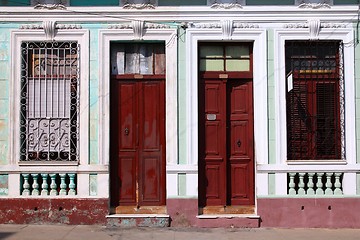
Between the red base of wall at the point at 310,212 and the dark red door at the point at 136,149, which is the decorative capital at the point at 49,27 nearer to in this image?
the dark red door at the point at 136,149

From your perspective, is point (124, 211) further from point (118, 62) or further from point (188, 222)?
point (118, 62)

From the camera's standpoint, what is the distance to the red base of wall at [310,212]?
962 centimetres

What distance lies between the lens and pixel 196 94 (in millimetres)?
9742

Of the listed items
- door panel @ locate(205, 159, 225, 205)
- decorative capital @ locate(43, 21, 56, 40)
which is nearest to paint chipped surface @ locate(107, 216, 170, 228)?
door panel @ locate(205, 159, 225, 205)

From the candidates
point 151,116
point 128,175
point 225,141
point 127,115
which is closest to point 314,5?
point 225,141

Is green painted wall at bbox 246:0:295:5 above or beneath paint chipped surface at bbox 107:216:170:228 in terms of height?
above

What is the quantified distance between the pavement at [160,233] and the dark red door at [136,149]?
28.6 inches

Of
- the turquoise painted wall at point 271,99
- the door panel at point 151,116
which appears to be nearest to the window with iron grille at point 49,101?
the door panel at point 151,116

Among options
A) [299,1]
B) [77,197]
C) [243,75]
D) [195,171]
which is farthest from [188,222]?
[299,1]

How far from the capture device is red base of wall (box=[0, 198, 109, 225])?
9.56 metres

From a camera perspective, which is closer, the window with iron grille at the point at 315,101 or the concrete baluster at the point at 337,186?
A: the concrete baluster at the point at 337,186

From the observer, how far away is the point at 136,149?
9.90m

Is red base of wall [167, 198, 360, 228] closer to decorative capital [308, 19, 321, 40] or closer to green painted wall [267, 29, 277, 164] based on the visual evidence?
green painted wall [267, 29, 277, 164]

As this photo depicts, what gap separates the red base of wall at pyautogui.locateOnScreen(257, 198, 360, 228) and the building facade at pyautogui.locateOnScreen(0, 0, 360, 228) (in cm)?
2
